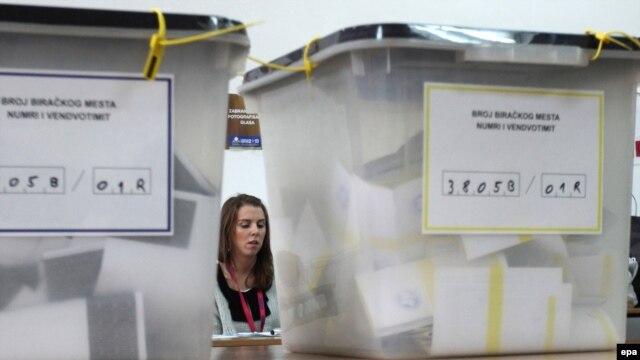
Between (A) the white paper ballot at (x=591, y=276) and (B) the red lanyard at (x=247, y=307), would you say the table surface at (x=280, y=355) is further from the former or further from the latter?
(B) the red lanyard at (x=247, y=307)

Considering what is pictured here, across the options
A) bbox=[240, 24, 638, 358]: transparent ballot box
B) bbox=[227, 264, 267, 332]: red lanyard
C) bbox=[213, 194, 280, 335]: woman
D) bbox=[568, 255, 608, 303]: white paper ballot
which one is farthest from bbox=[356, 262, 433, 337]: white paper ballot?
bbox=[227, 264, 267, 332]: red lanyard

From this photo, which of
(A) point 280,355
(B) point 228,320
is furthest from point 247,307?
(A) point 280,355

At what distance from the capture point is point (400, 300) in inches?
23.4

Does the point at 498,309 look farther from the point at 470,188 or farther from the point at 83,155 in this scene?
the point at 83,155

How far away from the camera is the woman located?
9.64 feet

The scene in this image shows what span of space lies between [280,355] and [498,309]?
208 millimetres

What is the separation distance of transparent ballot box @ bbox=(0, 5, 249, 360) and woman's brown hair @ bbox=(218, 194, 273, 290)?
2373mm

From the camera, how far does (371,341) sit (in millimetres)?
609

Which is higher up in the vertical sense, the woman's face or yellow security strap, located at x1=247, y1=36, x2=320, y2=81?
yellow security strap, located at x1=247, y1=36, x2=320, y2=81

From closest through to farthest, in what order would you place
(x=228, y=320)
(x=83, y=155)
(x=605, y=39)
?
(x=83, y=155) < (x=605, y=39) < (x=228, y=320)

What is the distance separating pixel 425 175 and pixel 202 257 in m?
0.18

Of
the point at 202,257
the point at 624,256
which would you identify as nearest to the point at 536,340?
the point at 624,256

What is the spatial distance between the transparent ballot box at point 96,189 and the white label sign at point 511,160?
0.60 feet

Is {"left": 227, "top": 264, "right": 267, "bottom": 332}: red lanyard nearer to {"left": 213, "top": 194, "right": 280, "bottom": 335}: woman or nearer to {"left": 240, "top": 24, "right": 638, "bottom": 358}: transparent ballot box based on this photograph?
{"left": 213, "top": 194, "right": 280, "bottom": 335}: woman
